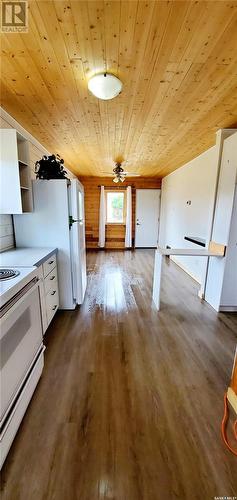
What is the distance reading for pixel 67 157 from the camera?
4.25 m

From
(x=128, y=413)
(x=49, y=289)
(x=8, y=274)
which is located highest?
(x=8, y=274)

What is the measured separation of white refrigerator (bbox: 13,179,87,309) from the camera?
2.37 metres

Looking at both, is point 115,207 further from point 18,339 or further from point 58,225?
point 18,339

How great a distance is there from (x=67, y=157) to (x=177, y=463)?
15.4ft

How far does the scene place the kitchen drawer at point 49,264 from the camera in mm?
2068

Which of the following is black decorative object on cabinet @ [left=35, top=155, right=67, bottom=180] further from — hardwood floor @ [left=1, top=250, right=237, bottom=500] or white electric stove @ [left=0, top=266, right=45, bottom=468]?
hardwood floor @ [left=1, top=250, right=237, bottom=500]

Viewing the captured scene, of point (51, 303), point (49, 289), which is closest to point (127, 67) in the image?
point (49, 289)

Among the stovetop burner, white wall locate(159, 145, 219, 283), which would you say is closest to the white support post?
white wall locate(159, 145, 219, 283)

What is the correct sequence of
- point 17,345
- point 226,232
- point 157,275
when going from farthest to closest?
point 157,275
point 226,232
point 17,345

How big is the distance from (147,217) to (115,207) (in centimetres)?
115

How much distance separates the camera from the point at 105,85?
1.66 metres

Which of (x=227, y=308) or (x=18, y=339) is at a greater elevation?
(x=18, y=339)

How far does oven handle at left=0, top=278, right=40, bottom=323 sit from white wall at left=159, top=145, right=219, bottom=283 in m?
2.53

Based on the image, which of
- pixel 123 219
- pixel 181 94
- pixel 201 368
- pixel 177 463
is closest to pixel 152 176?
pixel 123 219
